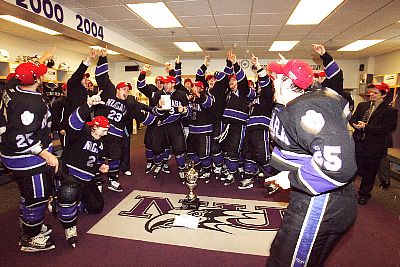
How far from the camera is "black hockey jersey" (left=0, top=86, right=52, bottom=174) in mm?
2400

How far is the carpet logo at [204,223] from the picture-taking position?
2.92 metres

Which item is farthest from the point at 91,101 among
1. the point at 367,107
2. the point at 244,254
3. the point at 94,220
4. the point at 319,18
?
the point at 319,18

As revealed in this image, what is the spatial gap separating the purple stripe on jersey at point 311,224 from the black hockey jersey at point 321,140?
100 millimetres

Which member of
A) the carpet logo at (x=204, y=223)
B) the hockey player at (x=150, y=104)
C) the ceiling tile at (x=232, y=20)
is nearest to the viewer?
the carpet logo at (x=204, y=223)

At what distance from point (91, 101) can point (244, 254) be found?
226 centimetres

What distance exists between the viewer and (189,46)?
9320 mm

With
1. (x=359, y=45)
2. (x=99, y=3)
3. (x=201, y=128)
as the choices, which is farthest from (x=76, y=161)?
(x=359, y=45)

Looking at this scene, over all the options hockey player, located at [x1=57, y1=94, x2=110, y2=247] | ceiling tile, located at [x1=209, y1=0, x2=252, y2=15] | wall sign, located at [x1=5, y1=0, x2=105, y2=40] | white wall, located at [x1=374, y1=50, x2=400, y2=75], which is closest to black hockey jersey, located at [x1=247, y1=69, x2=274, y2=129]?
ceiling tile, located at [x1=209, y1=0, x2=252, y2=15]

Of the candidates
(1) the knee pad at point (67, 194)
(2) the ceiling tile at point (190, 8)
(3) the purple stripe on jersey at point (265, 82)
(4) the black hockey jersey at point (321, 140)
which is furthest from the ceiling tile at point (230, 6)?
(4) the black hockey jersey at point (321, 140)

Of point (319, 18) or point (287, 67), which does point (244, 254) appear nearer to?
Answer: point (287, 67)

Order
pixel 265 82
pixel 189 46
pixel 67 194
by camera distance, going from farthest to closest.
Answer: pixel 189 46, pixel 265 82, pixel 67 194

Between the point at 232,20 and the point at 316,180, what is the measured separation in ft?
18.0

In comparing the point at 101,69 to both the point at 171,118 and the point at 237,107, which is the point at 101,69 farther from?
the point at 237,107

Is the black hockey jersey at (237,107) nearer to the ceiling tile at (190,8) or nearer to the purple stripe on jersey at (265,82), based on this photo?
the purple stripe on jersey at (265,82)
